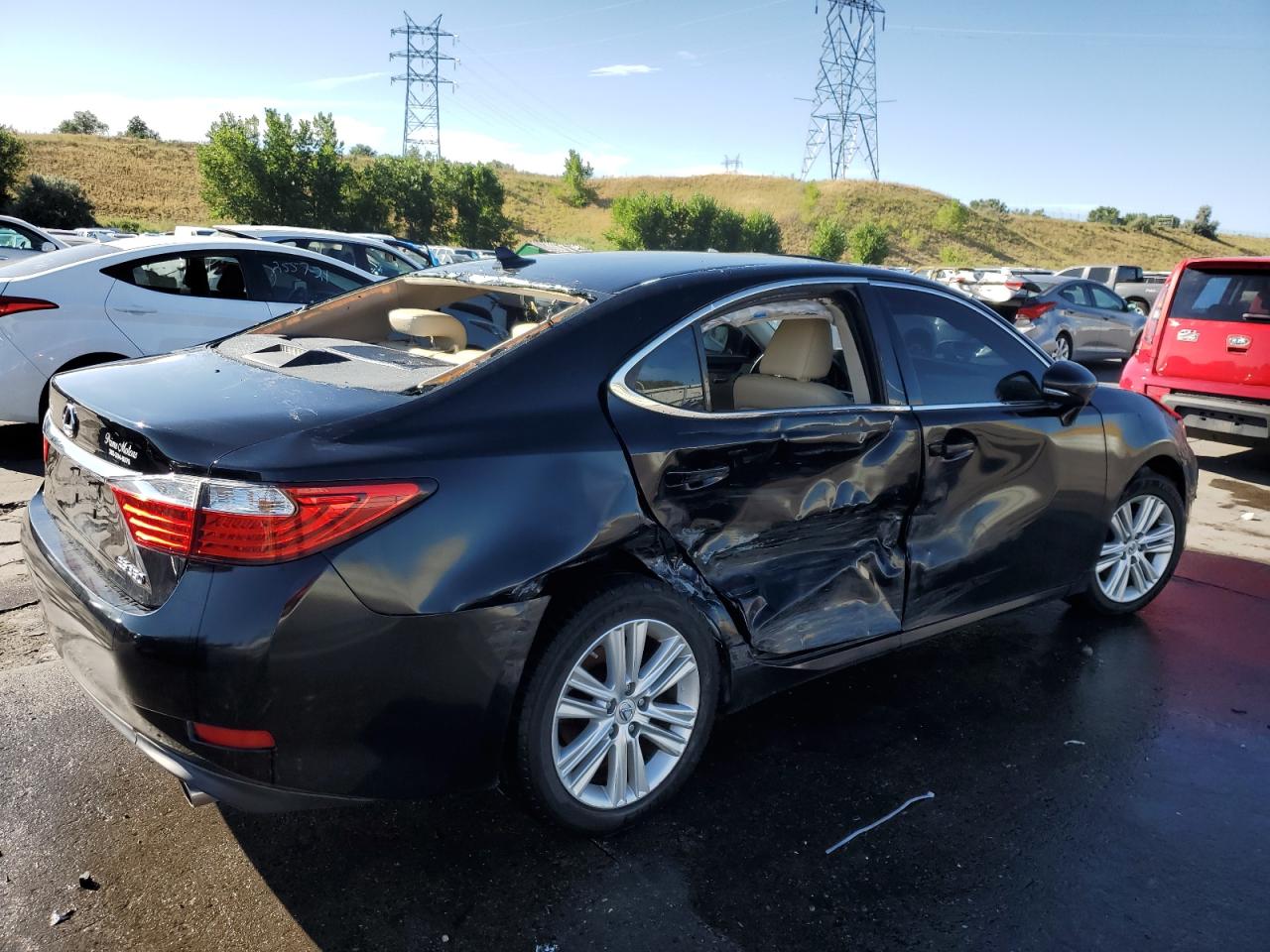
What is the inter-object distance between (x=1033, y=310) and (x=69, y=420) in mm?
14674

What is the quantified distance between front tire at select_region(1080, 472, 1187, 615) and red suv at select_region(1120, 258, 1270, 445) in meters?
3.97

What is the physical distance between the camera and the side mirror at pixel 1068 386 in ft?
12.0

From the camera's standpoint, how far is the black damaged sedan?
2094 mm

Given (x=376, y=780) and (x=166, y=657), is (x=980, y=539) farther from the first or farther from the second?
(x=166, y=657)

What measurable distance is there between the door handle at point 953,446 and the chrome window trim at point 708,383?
0.18m

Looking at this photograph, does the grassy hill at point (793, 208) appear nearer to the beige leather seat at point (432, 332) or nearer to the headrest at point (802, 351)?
the beige leather seat at point (432, 332)

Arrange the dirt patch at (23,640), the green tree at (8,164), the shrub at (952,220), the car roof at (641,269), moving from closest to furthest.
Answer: the car roof at (641,269) → the dirt patch at (23,640) → the green tree at (8,164) → the shrub at (952,220)

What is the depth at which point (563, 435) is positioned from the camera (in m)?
2.45

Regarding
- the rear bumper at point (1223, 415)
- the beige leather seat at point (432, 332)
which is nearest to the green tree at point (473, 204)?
the rear bumper at point (1223, 415)

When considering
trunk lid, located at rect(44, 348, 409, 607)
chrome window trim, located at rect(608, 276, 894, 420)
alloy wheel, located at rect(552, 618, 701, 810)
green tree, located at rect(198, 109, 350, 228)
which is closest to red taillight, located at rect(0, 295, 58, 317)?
trunk lid, located at rect(44, 348, 409, 607)

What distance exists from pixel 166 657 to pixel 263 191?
2482 inches

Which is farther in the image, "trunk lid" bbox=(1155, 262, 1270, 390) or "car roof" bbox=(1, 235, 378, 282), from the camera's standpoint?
"trunk lid" bbox=(1155, 262, 1270, 390)

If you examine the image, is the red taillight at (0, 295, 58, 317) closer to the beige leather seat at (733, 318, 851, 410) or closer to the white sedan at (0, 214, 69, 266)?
the beige leather seat at (733, 318, 851, 410)

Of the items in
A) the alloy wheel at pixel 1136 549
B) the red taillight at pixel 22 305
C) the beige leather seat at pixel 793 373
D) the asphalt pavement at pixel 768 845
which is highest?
the beige leather seat at pixel 793 373
